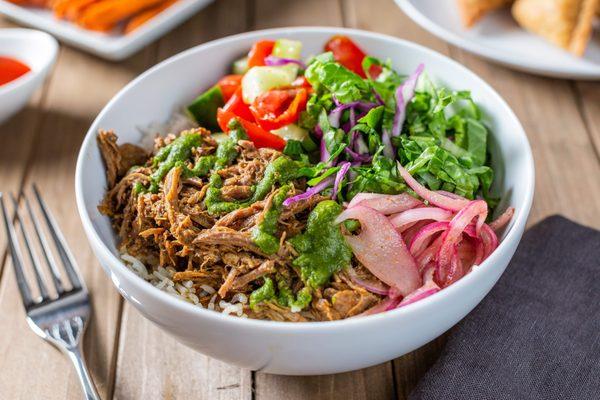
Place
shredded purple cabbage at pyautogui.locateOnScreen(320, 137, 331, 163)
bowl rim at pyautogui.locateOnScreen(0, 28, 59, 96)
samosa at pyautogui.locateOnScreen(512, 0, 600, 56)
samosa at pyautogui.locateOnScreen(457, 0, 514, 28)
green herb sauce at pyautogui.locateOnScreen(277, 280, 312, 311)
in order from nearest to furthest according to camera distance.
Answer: green herb sauce at pyautogui.locateOnScreen(277, 280, 312, 311) < shredded purple cabbage at pyautogui.locateOnScreen(320, 137, 331, 163) < bowl rim at pyautogui.locateOnScreen(0, 28, 59, 96) < samosa at pyautogui.locateOnScreen(512, 0, 600, 56) < samosa at pyautogui.locateOnScreen(457, 0, 514, 28)

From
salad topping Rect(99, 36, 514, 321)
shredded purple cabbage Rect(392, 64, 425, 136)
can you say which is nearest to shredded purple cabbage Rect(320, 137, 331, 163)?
salad topping Rect(99, 36, 514, 321)

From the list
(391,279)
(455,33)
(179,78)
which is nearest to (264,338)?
(391,279)

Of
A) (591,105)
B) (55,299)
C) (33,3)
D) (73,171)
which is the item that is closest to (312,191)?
(55,299)

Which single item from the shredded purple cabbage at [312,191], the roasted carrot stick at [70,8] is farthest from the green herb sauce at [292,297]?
the roasted carrot stick at [70,8]

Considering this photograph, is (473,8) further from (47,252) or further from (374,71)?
(47,252)

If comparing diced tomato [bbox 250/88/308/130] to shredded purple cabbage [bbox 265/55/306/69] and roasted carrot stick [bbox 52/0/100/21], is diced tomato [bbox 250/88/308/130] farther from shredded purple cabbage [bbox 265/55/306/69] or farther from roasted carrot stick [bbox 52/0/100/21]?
roasted carrot stick [bbox 52/0/100/21]

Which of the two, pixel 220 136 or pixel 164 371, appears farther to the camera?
pixel 220 136
